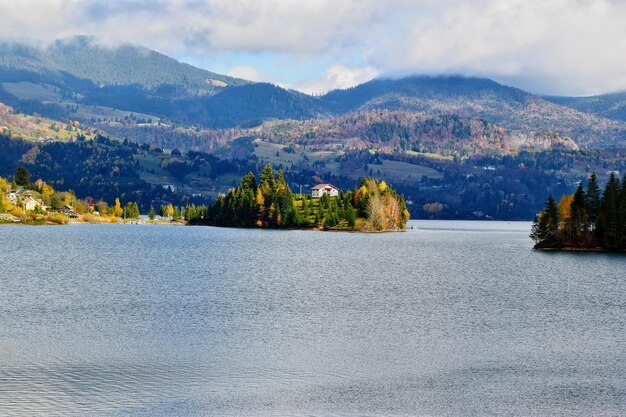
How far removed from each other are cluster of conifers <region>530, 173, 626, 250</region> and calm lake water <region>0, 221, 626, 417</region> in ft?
179

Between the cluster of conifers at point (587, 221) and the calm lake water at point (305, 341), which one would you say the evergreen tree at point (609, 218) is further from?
the calm lake water at point (305, 341)

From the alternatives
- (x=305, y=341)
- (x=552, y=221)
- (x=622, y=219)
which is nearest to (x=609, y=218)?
(x=622, y=219)

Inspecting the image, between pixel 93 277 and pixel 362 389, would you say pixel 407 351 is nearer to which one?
pixel 362 389

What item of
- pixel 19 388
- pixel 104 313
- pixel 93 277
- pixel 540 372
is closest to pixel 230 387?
pixel 19 388

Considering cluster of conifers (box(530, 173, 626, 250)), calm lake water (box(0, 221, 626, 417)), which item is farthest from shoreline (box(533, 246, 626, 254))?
calm lake water (box(0, 221, 626, 417))

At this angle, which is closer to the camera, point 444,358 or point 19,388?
point 19,388

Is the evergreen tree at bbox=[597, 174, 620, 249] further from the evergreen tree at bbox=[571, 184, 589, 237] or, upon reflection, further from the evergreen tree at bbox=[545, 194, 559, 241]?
the evergreen tree at bbox=[545, 194, 559, 241]

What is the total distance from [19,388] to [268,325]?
2664 cm

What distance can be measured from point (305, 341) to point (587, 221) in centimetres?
13452

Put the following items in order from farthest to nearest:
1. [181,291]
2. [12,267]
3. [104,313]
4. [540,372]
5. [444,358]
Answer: [12,267], [181,291], [104,313], [444,358], [540,372]

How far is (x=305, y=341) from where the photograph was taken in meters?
61.0

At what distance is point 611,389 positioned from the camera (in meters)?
47.8

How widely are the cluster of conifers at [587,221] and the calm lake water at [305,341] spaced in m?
54.5

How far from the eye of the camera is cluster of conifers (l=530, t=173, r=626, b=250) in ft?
559
